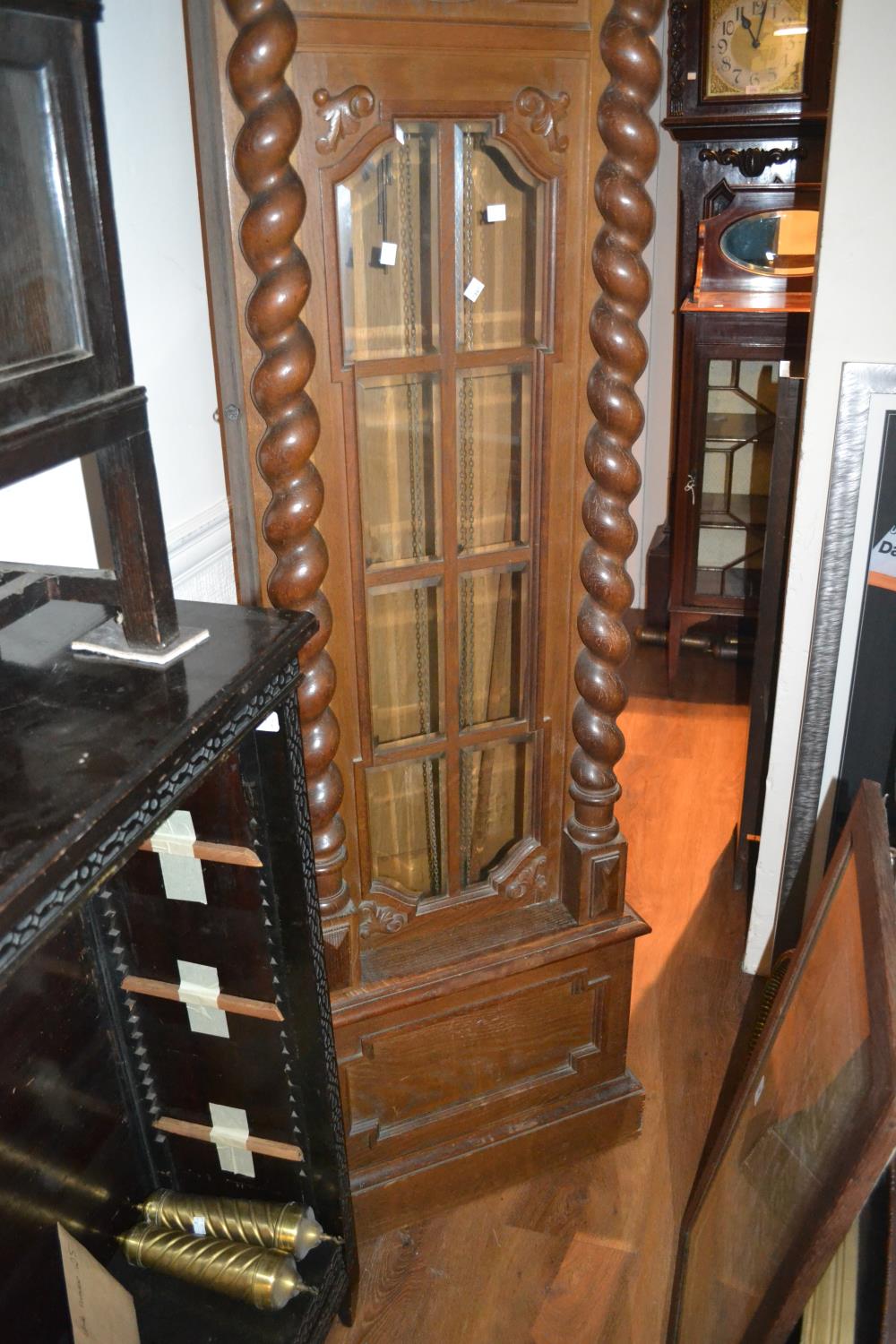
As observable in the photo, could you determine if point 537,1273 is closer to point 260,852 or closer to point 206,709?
point 260,852

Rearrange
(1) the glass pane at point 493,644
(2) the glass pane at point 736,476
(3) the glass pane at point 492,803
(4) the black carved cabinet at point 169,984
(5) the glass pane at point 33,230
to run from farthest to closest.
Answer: (2) the glass pane at point 736,476, (3) the glass pane at point 492,803, (1) the glass pane at point 493,644, (4) the black carved cabinet at point 169,984, (5) the glass pane at point 33,230

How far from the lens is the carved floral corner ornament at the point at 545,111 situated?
1.47 metres

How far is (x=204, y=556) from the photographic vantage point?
5.82ft

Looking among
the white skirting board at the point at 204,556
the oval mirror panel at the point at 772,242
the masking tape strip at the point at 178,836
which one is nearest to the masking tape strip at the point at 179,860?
the masking tape strip at the point at 178,836

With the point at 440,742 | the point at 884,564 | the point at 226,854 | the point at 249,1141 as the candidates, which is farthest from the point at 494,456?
the point at 249,1141

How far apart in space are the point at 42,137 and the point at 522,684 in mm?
1161

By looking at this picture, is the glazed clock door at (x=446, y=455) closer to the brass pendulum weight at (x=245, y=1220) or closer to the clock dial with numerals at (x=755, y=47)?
the brass pendulum weight at (x=245, y=1220)

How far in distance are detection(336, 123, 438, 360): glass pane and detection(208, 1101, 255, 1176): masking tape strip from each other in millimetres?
1098

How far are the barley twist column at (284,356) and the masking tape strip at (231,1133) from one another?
372 millimetres

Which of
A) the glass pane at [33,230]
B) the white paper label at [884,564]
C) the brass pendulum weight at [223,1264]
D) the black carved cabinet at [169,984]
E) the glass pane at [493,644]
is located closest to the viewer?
the glass pane at [33,230]

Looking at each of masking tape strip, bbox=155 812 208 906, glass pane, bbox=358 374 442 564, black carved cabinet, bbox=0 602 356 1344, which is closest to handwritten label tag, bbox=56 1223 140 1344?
black carved cabinet, bbox=0 602 356 1344

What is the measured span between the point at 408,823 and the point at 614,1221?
2.72 ft

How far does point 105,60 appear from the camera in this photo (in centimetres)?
140

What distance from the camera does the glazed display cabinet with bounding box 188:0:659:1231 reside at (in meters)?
1.41
